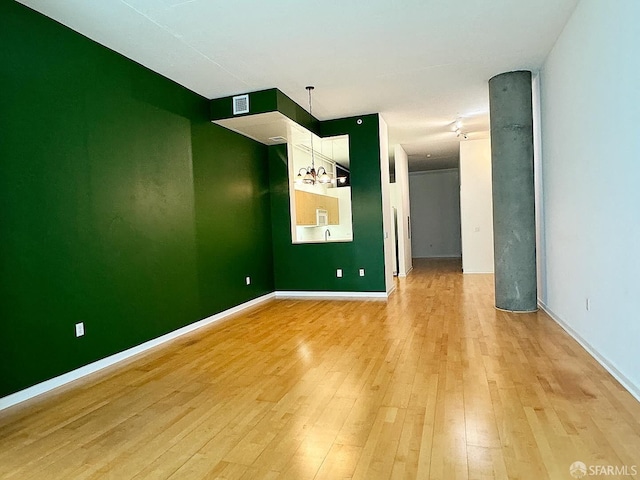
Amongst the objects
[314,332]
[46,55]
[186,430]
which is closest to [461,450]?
[186,430]

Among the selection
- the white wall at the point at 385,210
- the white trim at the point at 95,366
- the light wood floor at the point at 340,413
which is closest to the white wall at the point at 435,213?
the white wall at the point at 385,210

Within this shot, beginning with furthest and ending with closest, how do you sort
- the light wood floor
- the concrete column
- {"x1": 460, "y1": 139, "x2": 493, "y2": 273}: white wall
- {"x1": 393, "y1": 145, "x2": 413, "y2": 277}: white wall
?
{"x1": 393, "y1": 145, "x2": 413, "y2": 277}: white wall < {"x1": 460, "y1": 139, "x2": 493, "y2": 273}: white wall < the concrete column < the light wood floor

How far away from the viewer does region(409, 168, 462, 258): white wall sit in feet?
42.2

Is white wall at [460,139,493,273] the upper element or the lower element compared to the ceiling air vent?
lower

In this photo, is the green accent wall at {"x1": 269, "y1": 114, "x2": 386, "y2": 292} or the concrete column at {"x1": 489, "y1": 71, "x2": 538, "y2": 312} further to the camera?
the green accent wall at {"x1": 269, "y1": 114, "x2": 386, "y2": 292}

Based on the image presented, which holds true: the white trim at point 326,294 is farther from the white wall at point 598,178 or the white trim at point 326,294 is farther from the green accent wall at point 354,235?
the white wall at point 598,178

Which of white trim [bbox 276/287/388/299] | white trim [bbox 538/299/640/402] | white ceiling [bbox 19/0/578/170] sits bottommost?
white trim [bbox 276/287/388/299]

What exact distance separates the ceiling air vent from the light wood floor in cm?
299

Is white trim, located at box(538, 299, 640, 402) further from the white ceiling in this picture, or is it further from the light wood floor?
the white ceiling

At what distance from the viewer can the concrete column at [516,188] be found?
15.5 ft

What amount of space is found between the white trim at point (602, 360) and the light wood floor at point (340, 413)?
0.05m

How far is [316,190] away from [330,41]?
4.62m

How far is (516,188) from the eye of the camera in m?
4.72

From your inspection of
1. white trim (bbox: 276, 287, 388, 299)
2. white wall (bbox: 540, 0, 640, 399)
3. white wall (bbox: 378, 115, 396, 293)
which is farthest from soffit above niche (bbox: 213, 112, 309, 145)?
white wall (bbox: 540, 0, 640, 399)
